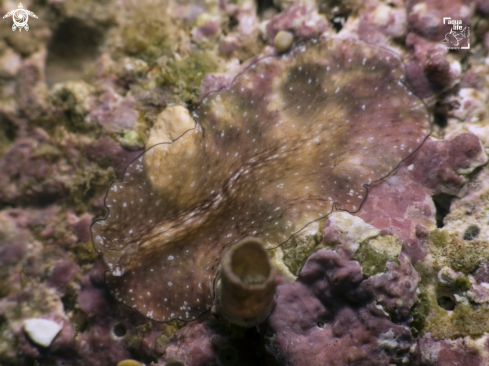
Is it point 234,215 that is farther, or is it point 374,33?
point 374,33

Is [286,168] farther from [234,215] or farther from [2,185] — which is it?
[2,185]

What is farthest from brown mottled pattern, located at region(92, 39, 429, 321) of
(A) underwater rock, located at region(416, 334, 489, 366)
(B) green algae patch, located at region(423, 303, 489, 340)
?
(A) underwater rock, located at region(416, 334, 489, 366)

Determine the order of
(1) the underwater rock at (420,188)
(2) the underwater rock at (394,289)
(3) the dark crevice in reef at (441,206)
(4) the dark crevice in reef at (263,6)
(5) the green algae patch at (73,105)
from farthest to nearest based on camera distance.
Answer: (4) the dark crevice in reef at (263,6)
(5) the green algae patch at (73,105)
(3) the dark crevice in reef at (441,206)
(1) the underwater rock at (420,188)
(2) the underwater rock at (394,289)

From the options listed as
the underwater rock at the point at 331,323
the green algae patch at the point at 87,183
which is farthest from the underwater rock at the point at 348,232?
the green algae patch at the point at 87,183

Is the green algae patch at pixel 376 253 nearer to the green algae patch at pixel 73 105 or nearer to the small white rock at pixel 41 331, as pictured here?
the green algae patch at pixel 73 105

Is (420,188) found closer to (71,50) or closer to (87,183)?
(87,183)

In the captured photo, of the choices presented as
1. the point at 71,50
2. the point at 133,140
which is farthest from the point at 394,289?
the point at 71,50

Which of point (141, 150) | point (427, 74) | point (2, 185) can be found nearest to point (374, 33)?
point (427, 74)

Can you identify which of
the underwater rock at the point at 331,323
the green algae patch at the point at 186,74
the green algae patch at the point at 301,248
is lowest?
the underwater rock at the point at 331,323

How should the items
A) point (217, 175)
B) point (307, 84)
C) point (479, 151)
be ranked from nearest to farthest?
point (479, 151)
point (217, 175)
point (307, 84)
